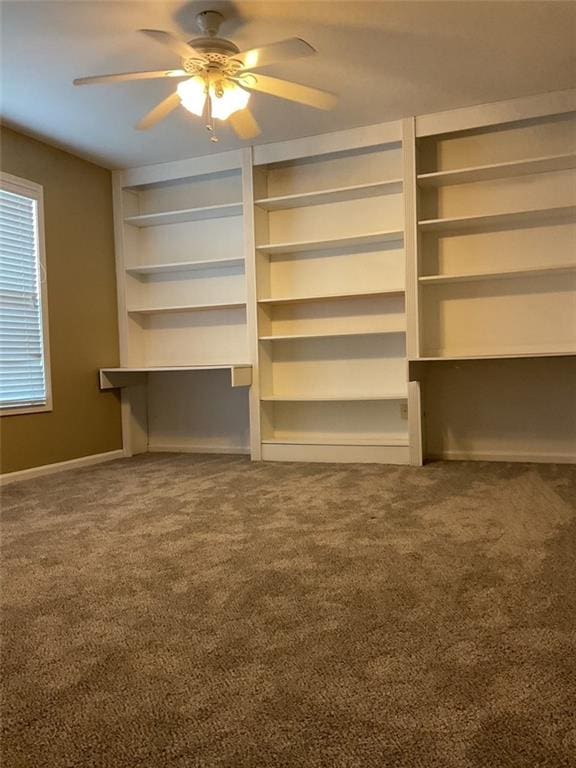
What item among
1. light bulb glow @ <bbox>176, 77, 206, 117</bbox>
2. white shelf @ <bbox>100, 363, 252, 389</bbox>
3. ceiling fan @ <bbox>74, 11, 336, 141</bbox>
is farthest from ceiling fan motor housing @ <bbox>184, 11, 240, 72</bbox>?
white shelf @ <bbox>100, 363, 252, 389</bbox>

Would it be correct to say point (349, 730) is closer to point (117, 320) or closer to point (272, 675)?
point (272, 675)

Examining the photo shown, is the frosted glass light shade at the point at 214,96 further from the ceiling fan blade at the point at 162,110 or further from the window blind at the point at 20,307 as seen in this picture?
the window blind at the point at 20,307

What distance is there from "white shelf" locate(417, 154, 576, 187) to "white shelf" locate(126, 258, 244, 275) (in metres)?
1.52

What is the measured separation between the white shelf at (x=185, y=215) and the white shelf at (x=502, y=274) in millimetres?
1563

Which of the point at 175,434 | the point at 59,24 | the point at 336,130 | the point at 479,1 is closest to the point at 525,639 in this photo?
the point at 479,1

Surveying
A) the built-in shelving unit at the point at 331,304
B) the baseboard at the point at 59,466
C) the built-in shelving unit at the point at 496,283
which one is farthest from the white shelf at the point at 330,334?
the baseboard at the point at 59,466

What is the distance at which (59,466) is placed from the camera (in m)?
4.18

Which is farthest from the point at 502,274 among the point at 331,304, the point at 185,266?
the point at 185,266

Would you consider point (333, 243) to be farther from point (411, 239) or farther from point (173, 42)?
point (173, 42)

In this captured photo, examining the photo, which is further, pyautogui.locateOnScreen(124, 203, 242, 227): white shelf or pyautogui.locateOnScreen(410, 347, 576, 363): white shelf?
pyautogui.locateOnScreen(124, 203, 242, 227): white shelf

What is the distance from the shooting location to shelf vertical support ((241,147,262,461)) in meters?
4.36

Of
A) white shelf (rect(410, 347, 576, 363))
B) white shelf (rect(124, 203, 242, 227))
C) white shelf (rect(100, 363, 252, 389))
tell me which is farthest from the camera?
white shelf (rect(124, 203, 242, 227))

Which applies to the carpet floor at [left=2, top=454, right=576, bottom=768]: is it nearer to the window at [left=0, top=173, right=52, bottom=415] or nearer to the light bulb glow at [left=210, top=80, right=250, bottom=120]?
the window at [left=0, top=173, right=52, bottom=415]

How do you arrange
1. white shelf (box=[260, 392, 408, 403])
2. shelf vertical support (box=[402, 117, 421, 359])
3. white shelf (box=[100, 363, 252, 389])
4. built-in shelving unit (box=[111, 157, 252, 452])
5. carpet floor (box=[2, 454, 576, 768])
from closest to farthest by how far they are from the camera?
carpet floor (box=[2, 454, 576, 768])
shelf vertical support (box=[402, 117, 421, 359])
white shelf (box=[260, 392, 408, 403])
white shelf (box=[100, 363, 252, 389])
built-in shelving unit (box=[111, 157, 252, 452])
